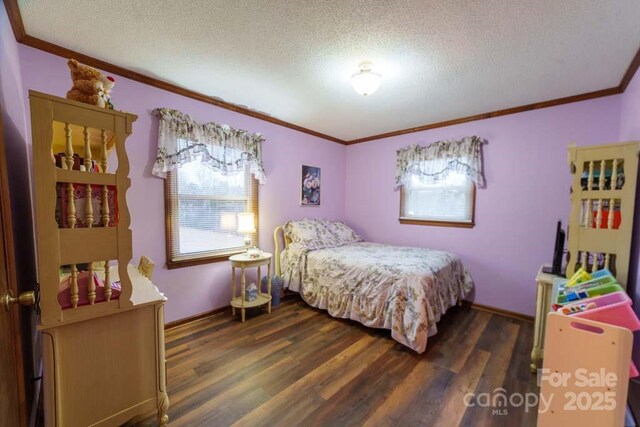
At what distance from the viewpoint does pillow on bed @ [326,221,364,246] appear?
372 cm

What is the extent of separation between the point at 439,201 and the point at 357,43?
238 cm

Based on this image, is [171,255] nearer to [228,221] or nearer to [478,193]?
[228,221]

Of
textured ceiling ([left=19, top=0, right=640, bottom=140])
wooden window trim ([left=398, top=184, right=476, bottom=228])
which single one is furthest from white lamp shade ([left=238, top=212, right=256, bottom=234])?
wooden window trim ([left=398, top=184, right=476, bottom=228])

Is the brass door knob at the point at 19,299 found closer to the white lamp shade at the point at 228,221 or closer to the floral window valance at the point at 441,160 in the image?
the white lamp shade at the point at 228,221

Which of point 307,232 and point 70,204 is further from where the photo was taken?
point 307,232

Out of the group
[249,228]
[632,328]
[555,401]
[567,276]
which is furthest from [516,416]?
[249,228]

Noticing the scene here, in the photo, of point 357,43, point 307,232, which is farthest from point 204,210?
point 357,43

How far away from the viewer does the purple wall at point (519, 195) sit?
2.57m

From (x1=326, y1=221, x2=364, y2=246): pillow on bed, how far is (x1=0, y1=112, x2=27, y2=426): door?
2.98 m

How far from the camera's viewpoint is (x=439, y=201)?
3.46 metres

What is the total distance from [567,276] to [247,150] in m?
3.10

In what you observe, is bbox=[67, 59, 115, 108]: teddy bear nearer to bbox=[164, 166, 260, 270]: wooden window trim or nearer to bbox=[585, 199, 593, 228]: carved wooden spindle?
bbox=[164, 166, 260, 270]: wooden window trim

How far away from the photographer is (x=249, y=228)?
112 inches

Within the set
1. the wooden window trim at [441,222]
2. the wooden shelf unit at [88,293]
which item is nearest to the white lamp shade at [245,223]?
the wooden shelf unit at [88,293]
